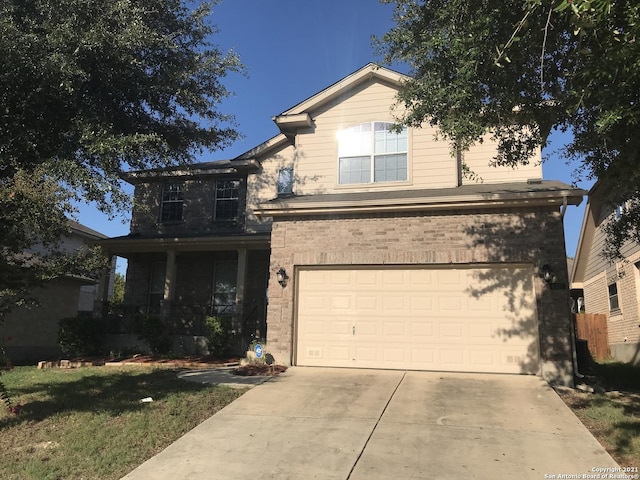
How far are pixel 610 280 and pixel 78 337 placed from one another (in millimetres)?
18128

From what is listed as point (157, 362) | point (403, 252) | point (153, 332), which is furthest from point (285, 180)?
point (157, 362)

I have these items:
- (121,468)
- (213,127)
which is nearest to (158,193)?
(213,127)

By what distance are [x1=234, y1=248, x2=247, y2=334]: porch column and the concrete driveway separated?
6.19 m

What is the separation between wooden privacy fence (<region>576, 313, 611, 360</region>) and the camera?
62.0ft

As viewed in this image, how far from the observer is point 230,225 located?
1775 centimetres

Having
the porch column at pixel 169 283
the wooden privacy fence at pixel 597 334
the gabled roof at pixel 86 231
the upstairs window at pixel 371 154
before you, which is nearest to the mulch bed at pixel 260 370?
the upstairs window at pixel 371 154

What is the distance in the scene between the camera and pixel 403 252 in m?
11.2

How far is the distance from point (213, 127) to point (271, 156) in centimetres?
377

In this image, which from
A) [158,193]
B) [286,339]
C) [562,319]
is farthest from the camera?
[158,193]

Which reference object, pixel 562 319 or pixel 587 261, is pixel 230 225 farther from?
pixel 587 261

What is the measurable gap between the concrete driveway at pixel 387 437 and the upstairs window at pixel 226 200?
946 cm

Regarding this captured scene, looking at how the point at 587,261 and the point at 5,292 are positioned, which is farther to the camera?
the point at 587,261

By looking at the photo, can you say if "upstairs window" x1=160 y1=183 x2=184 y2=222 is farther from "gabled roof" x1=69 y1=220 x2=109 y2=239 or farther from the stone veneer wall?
"gabled roof" x1=69 y1=220 x2=109 y2=239

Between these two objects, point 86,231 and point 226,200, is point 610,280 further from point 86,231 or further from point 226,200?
point 86,231
